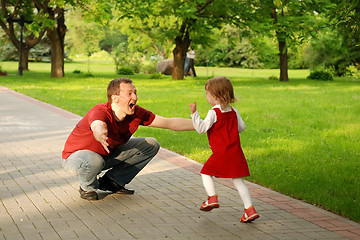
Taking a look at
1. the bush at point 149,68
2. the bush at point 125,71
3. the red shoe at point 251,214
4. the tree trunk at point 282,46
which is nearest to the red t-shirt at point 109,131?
the red shoe at point 251,214

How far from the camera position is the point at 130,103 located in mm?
5992

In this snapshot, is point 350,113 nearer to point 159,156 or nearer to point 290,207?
point 159,156

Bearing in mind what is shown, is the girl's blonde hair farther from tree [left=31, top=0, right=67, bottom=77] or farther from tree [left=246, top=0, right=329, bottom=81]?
tree [left=31, top=0, right=67, bottom=77]

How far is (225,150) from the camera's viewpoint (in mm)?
5398

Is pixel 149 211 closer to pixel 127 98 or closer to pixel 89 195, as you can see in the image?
pixel 89 195

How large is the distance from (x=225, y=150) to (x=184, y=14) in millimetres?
25269

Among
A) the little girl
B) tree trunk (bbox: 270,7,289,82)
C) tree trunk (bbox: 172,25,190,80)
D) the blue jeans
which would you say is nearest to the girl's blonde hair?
the little girl

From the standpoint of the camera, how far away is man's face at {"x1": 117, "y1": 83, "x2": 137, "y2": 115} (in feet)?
19.5

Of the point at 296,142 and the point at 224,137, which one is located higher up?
the point at 224,137

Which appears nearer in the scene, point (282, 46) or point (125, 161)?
point (125, 161)

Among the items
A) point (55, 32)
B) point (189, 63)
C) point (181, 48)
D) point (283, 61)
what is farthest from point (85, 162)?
point (189, 63)

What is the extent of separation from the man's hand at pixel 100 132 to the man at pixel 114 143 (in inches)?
1.1

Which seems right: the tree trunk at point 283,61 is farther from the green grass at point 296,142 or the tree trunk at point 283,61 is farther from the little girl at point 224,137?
the little girl at point 224,137

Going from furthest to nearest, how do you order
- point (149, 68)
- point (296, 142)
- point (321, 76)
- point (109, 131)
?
point (149, 68) → point (321, 76) → point (296, 142) → point (109, 131)
